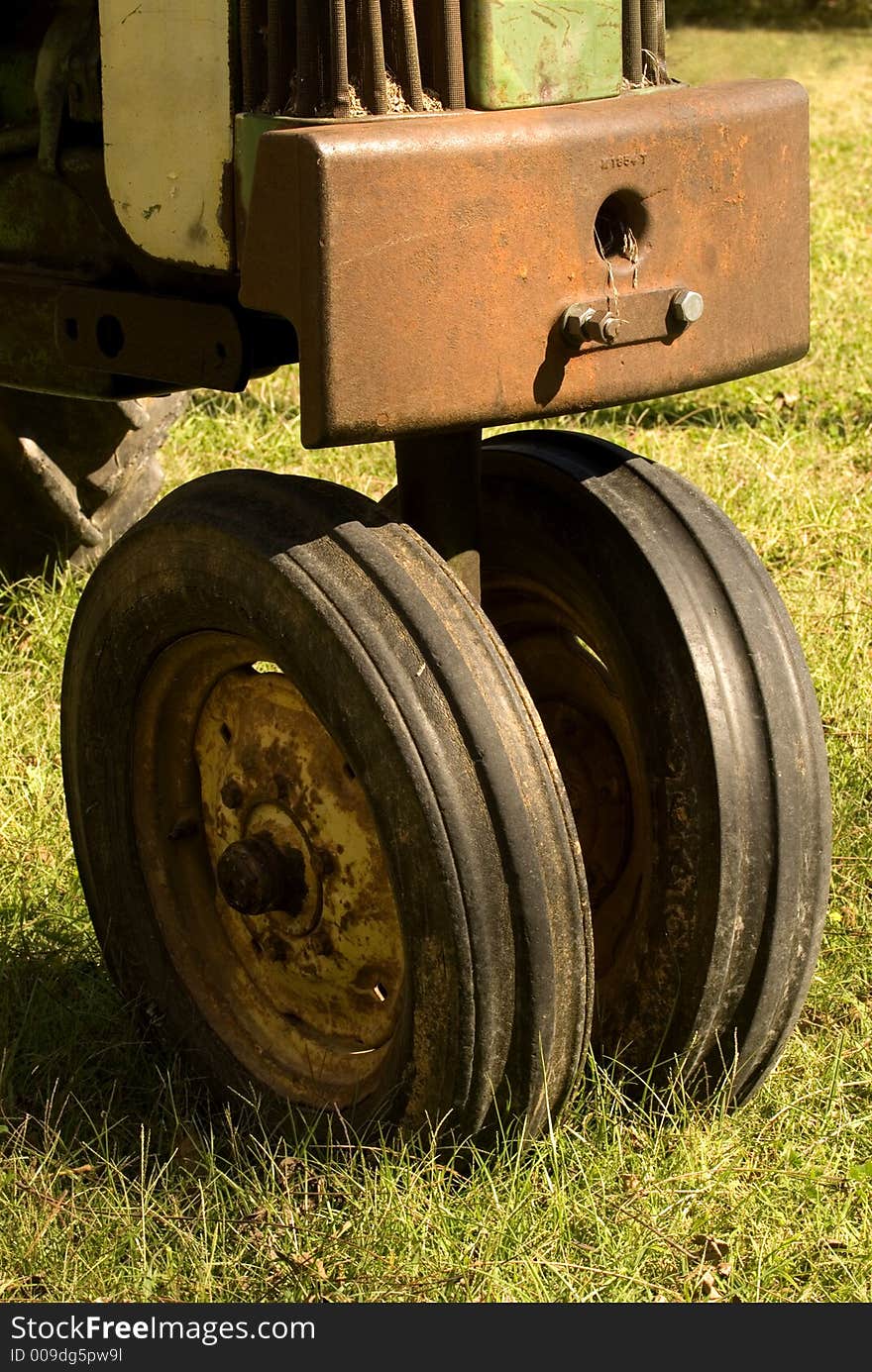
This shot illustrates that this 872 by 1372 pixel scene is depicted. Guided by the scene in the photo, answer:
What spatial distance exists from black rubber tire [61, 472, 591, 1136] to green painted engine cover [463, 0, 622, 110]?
532 mm

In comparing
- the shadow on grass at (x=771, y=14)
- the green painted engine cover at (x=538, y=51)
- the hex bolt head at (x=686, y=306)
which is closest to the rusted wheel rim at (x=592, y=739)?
the hex bolt head at (x=686, y=306)

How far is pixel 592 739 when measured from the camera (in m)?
2.75

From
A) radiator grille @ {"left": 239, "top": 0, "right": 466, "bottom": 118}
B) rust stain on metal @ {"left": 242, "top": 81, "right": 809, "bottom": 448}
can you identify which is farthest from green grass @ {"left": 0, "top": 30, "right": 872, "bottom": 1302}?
radiator grille @ {"left": 239, "top": 0, "right": 466, "bottom": 118}

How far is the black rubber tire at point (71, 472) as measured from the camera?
12.6 ft

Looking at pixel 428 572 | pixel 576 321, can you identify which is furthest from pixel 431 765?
pixel 576 321

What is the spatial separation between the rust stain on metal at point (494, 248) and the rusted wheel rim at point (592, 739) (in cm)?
53

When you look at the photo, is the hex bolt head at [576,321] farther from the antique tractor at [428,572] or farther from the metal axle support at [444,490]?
the metal axle support at [444,490]

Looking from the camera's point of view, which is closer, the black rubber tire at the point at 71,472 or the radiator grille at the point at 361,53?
the radiator grille at the point at 361,53

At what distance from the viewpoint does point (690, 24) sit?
482 inches

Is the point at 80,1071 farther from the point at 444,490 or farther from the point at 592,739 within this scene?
the point at 444,490

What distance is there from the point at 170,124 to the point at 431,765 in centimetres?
88

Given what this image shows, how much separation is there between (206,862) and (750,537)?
2244 mm

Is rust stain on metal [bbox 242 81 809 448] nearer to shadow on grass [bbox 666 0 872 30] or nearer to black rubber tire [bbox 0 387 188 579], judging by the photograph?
black rubber tire [bbox 0 387 188 579]

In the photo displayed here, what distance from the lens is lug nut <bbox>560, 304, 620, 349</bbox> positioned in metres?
2.15
